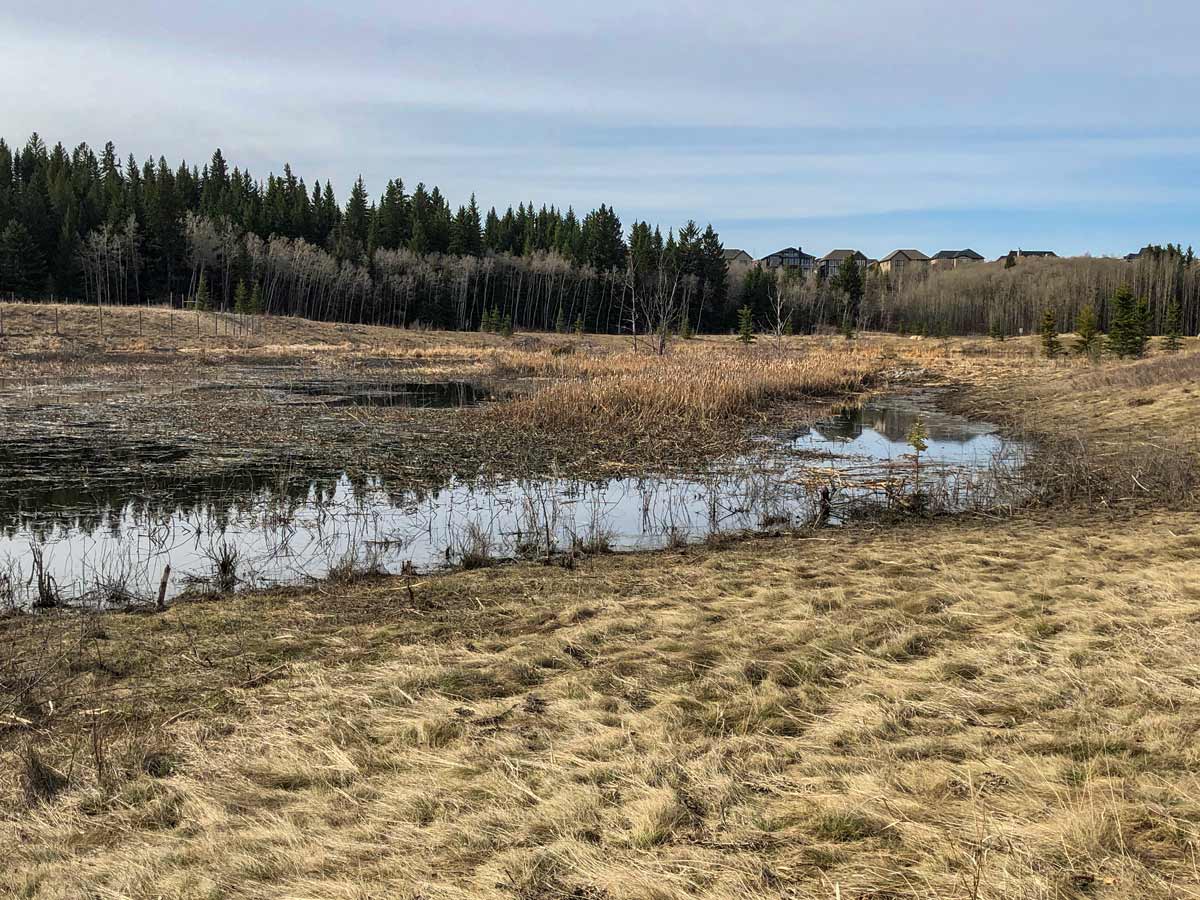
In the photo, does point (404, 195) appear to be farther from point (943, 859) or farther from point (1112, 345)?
point (943, 859)

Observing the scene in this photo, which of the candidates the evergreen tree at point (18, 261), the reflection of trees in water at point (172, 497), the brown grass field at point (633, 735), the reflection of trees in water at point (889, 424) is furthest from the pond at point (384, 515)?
the evergreen tree at point (18, 261)

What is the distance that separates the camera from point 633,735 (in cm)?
388

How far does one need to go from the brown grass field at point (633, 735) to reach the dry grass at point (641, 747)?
16mm

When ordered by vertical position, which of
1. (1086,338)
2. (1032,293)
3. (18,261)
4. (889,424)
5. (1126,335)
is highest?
(1032,293)

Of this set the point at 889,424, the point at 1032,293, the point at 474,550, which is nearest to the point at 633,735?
the point at 474,550

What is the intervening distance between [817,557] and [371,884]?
5.51 meters

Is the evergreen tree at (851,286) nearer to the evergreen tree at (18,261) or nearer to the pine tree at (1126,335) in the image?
the pine tree at (1126,335)

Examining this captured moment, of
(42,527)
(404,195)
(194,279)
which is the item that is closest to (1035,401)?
(42,527)

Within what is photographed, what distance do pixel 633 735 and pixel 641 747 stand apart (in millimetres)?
127

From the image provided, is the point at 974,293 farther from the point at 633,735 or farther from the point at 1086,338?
the point at 633,735

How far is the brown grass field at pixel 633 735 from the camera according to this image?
2.80 meters

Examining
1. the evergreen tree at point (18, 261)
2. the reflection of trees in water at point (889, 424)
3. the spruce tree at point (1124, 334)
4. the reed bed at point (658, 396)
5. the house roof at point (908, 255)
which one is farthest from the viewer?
the house roof at point (908, 255)

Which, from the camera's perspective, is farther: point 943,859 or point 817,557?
point 817,557

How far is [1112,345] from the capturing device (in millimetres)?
34719
